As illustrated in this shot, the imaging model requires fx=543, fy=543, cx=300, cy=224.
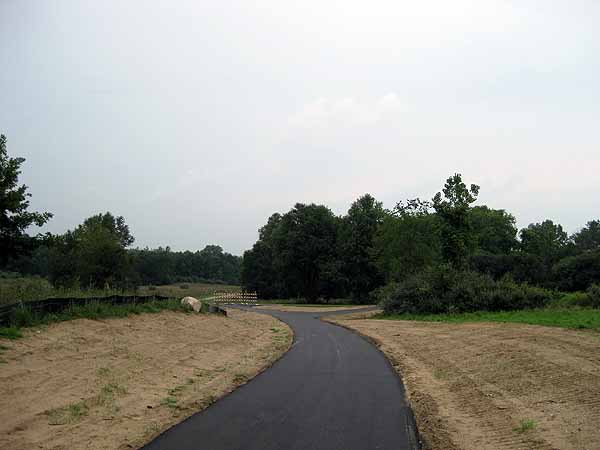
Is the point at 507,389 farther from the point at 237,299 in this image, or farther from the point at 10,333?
the point at 237,299

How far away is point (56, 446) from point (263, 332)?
20.6 m

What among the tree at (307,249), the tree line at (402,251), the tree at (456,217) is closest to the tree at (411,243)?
the tree line at (402,251)

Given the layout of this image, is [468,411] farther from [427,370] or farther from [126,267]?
[126,267]

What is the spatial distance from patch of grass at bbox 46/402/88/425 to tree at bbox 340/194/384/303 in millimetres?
61653

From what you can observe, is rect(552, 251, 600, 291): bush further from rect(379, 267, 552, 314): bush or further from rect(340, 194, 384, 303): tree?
rect(340, 194, 384, 303): tree

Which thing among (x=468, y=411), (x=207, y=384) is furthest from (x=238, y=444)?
(x=207, y=384)

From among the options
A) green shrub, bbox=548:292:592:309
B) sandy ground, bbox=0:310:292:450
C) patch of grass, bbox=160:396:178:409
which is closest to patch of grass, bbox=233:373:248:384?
Answer: sandy ground, bbox=0:310:292:450

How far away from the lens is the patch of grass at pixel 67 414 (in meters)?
8.00

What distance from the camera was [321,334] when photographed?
86.9ft

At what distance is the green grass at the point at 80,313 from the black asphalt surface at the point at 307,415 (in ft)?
18.3

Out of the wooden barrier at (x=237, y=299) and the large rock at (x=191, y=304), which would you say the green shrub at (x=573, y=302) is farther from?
the wooden barrier at (x=237, y=299)

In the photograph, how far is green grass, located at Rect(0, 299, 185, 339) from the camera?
12590 mm

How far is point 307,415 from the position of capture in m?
8.79

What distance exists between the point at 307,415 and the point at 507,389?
4378mm
